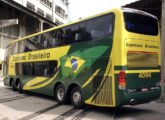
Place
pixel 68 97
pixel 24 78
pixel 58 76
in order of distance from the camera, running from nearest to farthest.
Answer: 1. pixel 68 97
2. pixel 58 76
3. pixel 24 78

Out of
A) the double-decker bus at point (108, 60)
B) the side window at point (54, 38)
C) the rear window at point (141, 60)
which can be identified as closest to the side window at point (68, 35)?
the double-decker bus at point (108, 60)

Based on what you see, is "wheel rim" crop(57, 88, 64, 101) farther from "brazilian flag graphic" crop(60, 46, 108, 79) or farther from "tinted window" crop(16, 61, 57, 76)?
"tinted window" crop(16, 61, 57, 76)

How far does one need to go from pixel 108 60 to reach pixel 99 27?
150 centimetres

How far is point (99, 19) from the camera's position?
27.6 feet

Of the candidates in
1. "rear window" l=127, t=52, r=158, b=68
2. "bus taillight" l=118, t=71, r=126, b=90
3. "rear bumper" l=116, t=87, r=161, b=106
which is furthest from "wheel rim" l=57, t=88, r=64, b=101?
"rear window" l=127, t=52, r=158, b=68

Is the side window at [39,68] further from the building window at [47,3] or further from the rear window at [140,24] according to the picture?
the building window at [47,3]

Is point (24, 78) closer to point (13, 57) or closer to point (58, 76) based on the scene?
point (13, 57)

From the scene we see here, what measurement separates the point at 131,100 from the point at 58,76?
447 cm

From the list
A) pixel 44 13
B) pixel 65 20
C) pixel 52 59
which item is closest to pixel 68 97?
pixel 52 59

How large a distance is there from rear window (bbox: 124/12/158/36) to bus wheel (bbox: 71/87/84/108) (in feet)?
11.5

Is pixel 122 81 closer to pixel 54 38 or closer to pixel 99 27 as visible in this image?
pixel 99 27

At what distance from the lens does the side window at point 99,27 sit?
25.9ft

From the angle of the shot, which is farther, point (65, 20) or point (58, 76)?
point (65, 20)

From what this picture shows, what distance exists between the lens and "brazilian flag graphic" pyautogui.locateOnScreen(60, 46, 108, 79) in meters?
8.27
